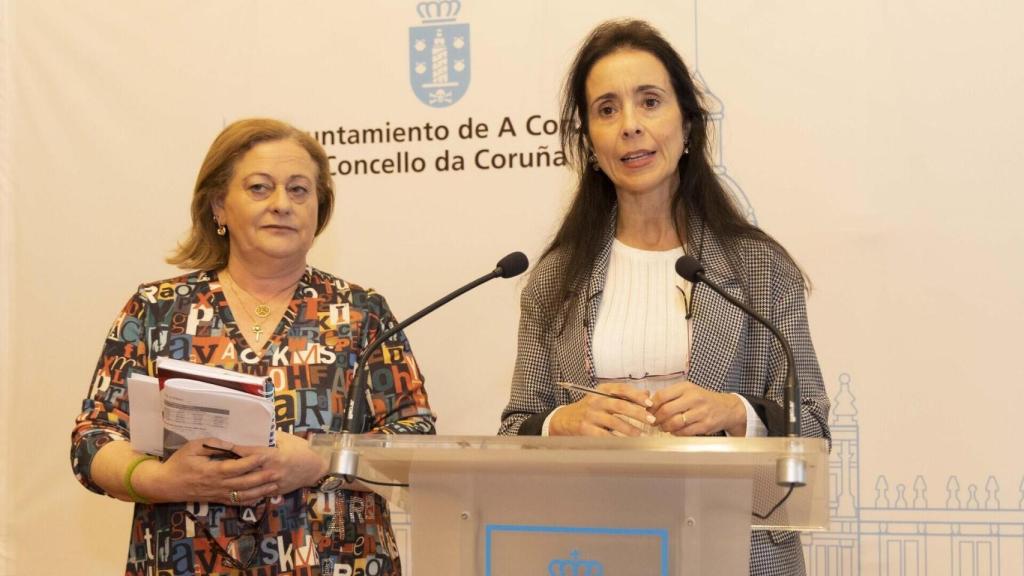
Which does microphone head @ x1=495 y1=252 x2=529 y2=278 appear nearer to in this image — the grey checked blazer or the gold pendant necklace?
the grey checked blazer

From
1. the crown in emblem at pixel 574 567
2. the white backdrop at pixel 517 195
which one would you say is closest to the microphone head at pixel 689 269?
the crown in emblem at pixel 574 567

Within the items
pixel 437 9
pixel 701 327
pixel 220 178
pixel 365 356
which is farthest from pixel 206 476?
pixel 437 9

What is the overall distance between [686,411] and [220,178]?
1440mm

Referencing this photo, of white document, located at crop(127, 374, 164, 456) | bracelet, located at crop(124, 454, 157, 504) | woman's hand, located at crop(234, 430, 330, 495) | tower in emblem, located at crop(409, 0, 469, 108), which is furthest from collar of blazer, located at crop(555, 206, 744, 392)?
tower in emblem, located at crop(409, 0, 469, 108)

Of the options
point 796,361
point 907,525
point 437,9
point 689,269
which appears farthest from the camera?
point 437,9

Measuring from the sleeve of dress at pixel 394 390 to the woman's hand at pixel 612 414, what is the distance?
75cm

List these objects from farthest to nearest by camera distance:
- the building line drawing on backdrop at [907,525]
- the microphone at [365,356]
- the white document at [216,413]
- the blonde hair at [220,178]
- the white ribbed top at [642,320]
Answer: the building line drawing on backdrop at [907,525]
the blonde hair at [220,178]
the white ribbed top at [642,320]
the white document at [216,413]
the microphone at [365,356]

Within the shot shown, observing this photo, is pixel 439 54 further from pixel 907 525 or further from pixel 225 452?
pixel 907 525

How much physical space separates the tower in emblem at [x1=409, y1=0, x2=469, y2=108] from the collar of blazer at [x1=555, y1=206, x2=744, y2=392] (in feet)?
4.23

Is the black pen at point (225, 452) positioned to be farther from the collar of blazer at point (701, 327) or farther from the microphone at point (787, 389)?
the microphone at point (787, 389)

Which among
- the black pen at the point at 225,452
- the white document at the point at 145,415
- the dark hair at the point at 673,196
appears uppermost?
the dark hair at the point at 673,196

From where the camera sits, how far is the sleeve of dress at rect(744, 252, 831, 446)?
6.87 ft

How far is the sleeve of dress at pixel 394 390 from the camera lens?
2619 mm

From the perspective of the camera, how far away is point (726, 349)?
2188mm
